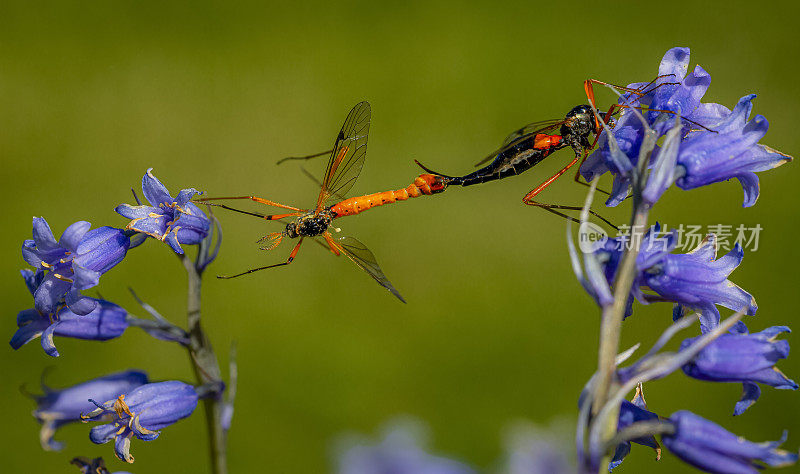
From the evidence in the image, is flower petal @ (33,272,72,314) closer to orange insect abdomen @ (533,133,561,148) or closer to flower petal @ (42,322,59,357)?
flower petal @ (42,322,59,357)

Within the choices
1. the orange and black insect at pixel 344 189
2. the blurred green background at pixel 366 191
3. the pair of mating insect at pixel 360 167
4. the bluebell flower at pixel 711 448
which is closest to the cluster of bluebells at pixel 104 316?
the pair of mating insect at pixel 360 167

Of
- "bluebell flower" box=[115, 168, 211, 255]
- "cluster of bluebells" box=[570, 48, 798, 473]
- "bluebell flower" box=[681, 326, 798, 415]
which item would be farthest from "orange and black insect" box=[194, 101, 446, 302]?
"bluebell flower" box=[681, 326, 798, 415]

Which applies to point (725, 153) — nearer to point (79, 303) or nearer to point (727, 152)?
point (727, 152)

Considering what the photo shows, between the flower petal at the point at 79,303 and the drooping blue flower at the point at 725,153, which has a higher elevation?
the drooping blue flower at the point at 725,153

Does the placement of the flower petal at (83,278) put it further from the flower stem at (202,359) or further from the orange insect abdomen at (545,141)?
the orange insect abdomen at (545,141)

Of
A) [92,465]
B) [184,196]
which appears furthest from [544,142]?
[92,465]

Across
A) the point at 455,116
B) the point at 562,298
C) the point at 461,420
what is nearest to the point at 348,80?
the point at 455,116

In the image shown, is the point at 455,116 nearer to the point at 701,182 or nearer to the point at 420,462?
the point at 701,182
